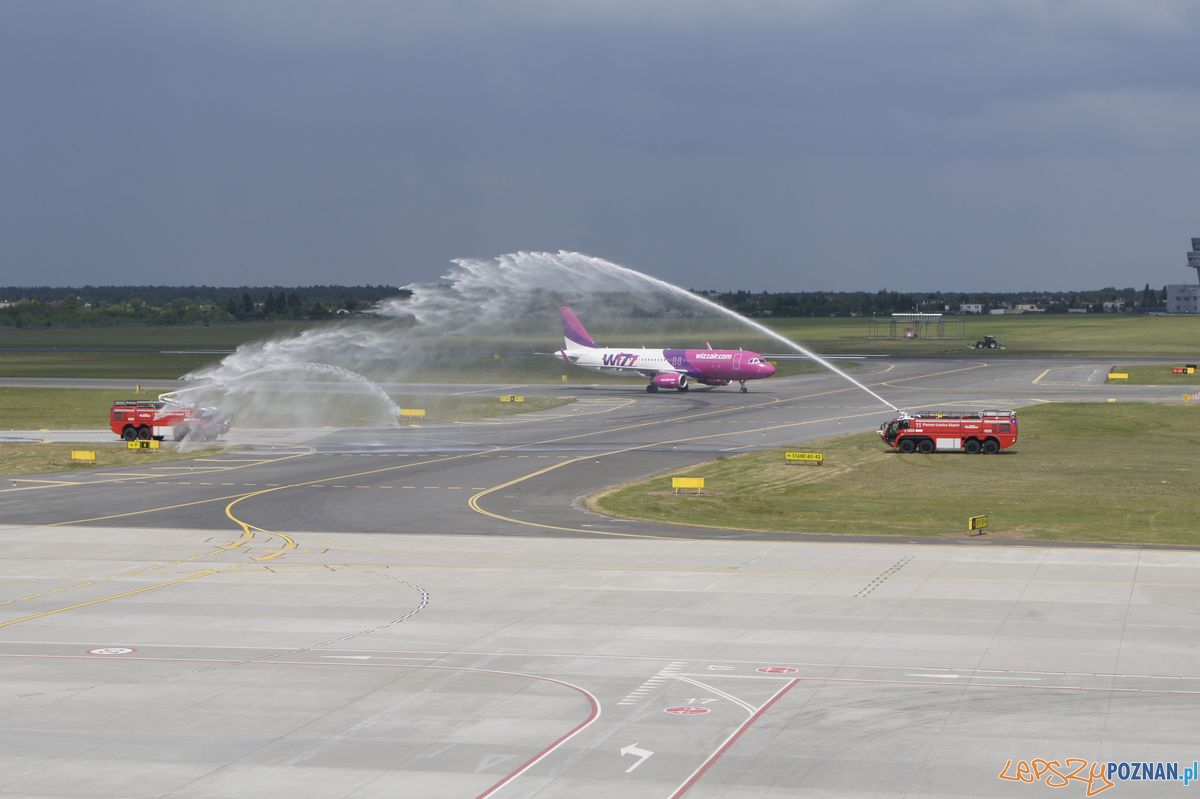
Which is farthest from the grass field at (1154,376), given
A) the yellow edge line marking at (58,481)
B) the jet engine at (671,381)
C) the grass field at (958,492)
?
the yellow edge line marking at (58,481)

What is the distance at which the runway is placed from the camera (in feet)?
87.4

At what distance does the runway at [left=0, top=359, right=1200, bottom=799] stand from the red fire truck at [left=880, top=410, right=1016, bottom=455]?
28.6 m

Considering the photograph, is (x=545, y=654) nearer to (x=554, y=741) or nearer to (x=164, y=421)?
(x=554, y=741)

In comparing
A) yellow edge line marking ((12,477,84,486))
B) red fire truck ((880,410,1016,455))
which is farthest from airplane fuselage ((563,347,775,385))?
yellow edge line marking ((12,477,84,486))

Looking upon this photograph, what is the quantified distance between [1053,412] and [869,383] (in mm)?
37135

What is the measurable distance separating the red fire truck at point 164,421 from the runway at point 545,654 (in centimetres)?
2786

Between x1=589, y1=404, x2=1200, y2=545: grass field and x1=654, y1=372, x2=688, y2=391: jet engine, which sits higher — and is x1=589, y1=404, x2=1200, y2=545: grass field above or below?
below

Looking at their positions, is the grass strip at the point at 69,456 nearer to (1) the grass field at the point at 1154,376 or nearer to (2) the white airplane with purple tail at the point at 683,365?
(2) the white airplane with purple tail at the point at 683,365

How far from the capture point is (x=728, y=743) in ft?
91.5

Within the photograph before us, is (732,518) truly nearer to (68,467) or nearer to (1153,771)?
(1153,771)

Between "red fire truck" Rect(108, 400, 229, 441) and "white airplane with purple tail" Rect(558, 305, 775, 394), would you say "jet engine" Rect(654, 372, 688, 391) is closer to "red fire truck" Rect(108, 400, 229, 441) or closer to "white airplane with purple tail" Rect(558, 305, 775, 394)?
"white airplane with purple tail" Rect(558, 305, 775, 394)

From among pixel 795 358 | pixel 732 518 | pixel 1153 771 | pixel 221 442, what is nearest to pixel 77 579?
pixel 732 518

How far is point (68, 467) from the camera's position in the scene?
83.9 m

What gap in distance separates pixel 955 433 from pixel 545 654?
184ft
